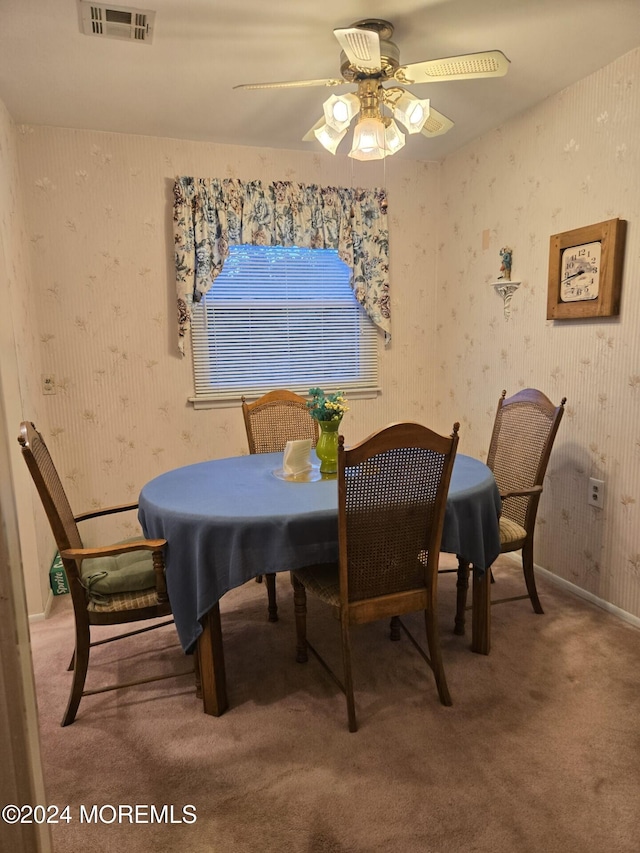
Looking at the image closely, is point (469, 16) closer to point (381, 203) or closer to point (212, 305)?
point (381, 203)

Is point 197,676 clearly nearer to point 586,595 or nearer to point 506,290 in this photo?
point 586,595

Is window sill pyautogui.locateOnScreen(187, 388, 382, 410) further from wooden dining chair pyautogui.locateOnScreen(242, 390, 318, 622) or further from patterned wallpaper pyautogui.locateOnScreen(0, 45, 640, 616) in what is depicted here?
wooden dining chair pyautogui.locateOnScreen(242, 390, 318, 622)

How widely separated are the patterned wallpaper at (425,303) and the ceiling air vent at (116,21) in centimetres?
110

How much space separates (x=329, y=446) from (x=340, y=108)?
1335 millimetres

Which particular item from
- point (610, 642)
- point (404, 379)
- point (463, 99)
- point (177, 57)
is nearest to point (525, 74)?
point (463, 99)

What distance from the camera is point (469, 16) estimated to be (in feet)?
6.52

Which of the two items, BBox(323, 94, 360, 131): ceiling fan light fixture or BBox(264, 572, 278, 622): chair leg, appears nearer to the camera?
BBox(323, 94, 360, 131): ceiling fan light fixture

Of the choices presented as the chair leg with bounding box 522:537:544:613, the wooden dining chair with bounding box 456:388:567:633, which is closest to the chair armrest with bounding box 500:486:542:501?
the wooden dining chair with bounding box 456:388:567:633

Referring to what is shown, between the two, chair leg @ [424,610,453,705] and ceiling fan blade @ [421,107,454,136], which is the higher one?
ceiling fan blade @ [421,107,454,136]

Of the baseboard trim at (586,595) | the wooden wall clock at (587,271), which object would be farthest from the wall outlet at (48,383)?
the baseboard trim at (586,595)

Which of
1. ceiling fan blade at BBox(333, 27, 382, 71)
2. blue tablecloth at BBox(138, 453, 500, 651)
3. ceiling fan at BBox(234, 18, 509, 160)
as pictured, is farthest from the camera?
ceiling fan at BBox(234, 18, 509, 160)

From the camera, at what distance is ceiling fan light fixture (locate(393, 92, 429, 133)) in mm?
2027

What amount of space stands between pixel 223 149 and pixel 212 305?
3.14ft

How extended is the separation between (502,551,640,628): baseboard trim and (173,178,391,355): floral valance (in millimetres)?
1860
